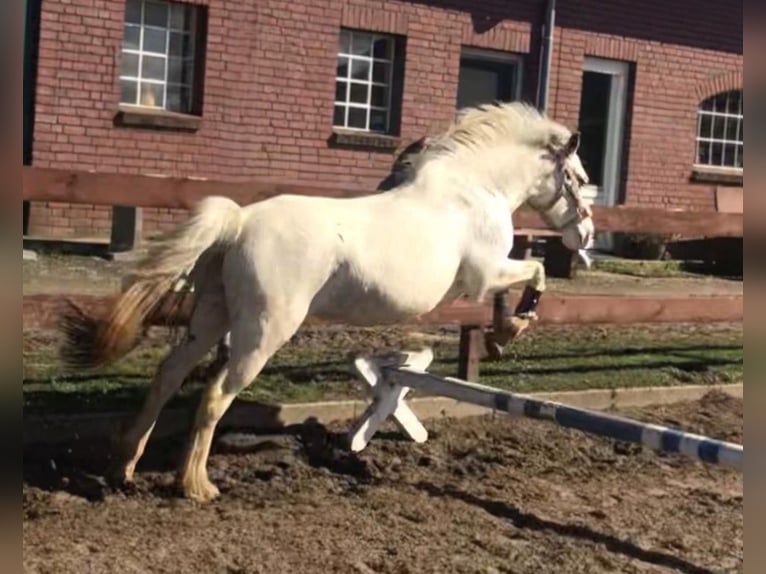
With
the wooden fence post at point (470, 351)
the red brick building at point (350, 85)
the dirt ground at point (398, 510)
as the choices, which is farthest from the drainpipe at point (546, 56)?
the dirt ground at point (398, 510)

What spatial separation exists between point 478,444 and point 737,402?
2.32 metres

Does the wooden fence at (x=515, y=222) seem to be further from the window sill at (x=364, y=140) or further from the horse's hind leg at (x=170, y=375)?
the window sill at (x=364, y=140)

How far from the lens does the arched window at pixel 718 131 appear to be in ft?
57.1

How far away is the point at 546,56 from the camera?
15.1 metres

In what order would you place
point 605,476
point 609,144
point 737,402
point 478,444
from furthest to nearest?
point 609,144, point 737,402, point 478,444, point 605,476

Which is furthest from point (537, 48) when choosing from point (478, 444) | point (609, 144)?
point (478, 444)

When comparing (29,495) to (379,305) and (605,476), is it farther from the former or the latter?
(605,476)

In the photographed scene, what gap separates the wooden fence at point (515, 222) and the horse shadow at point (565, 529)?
1.51 meters

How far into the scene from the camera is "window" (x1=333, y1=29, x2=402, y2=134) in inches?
561

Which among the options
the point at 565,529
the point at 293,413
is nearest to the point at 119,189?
the point at 293,413

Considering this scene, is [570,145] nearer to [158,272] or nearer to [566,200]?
[566,200]

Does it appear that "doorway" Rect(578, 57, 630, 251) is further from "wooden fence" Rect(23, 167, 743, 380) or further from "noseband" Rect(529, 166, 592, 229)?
"noseband" Rect(529, 166, 592, 229)

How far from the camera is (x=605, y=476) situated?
5.59 m

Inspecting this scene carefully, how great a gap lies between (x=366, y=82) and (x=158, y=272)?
10158mm
